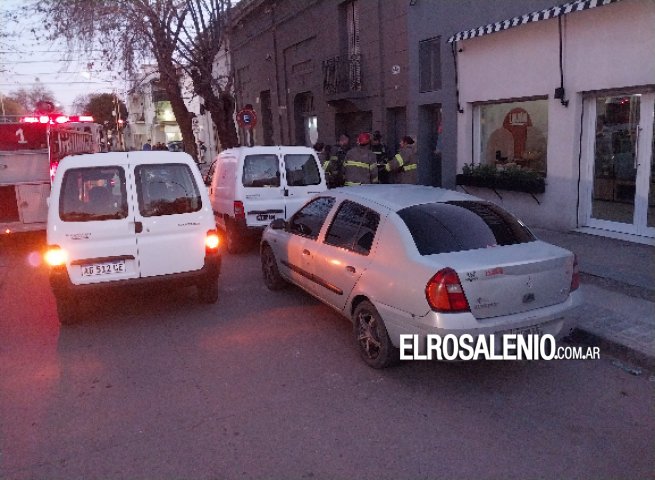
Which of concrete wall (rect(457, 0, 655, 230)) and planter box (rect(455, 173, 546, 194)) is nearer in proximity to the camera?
concrete wall (rect(457, 0, 655, 230))

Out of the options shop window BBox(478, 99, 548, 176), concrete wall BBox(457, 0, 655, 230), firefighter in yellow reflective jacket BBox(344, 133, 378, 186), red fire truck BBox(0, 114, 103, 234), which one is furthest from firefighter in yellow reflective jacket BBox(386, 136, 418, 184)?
red fire truck BBox(0, 114, 103, 234)

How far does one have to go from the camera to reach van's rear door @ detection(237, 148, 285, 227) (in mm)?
9117

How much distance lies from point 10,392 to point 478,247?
13.5ft

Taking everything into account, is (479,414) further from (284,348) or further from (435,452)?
(284,348)

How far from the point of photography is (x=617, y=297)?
6125 mm

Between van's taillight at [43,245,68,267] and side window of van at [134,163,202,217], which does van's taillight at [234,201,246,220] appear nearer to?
side window of van at [134,163,202,217]

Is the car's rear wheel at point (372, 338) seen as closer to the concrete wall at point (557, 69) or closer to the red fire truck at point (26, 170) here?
the concrete wall at point (557, 69)

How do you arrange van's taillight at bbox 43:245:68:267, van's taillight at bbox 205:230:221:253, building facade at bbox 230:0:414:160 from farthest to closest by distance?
1. building facade at bbox 230:0:414:160
2. van's taillight at bbox 205:230:221:253
3. van's taillight at bbox 43:245:68:267

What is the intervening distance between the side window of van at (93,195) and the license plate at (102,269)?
19.7 inches

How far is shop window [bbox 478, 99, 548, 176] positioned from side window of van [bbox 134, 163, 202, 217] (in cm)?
682

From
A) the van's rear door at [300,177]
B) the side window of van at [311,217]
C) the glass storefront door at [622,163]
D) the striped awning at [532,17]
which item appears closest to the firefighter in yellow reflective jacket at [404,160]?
the van's rear door at [300,177]

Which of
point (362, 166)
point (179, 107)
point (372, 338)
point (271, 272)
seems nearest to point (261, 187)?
point (362, 166)

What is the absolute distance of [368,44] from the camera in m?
15.4

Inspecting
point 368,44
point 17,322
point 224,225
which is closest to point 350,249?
point 17,322
